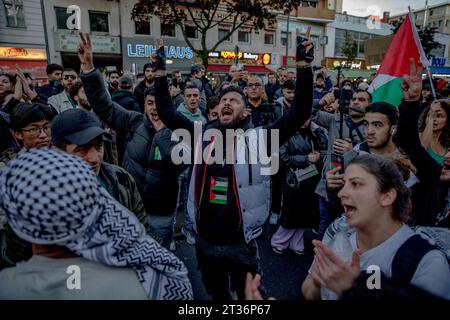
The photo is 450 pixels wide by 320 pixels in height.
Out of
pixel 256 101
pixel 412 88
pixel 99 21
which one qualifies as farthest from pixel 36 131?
pixel 99 21

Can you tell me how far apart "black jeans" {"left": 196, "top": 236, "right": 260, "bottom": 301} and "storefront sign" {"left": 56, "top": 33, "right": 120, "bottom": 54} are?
20.2 metres

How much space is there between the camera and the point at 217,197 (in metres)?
2.50

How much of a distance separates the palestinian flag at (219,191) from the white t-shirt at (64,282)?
1.37m

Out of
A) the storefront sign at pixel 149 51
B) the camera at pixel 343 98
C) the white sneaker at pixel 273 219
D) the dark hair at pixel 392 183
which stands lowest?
the white sneaker at pixel 273 219

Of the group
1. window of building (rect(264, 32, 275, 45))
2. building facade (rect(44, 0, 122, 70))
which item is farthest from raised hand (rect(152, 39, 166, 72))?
window of building (rect(264, 32, 275, 45))

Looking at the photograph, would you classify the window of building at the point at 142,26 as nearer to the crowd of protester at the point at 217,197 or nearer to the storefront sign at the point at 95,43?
the storefront sign at the point at 95,43

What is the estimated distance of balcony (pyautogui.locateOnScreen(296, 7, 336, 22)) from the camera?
32.4 m

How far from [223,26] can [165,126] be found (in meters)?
26.2

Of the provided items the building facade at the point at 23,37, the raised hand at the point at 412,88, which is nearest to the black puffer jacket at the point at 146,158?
the raised hand at the point at 412,88

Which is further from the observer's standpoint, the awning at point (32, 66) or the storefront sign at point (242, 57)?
the storefront sign at point (242, 57)

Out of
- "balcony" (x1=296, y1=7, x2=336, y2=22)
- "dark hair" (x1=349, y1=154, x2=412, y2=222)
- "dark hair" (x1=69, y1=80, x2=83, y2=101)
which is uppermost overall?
"balcony" (x1=296, y1=7, x2=336, y2=22)

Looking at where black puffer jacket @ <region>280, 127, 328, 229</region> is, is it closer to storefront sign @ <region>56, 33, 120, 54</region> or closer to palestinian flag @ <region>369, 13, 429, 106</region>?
palestinian flag @ <region>369, 13, 429, 106</region>

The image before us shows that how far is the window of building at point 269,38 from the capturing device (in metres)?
29.8
